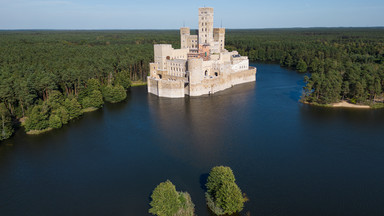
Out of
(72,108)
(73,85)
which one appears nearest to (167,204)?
(72,108)

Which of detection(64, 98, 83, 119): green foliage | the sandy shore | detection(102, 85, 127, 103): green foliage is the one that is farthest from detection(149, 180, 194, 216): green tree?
the sandy shore

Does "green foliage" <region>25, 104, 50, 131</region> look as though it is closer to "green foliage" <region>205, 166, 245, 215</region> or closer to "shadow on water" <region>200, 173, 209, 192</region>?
"shadow on water" <region>200, 173, 209, 192</region>

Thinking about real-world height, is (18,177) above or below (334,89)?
below

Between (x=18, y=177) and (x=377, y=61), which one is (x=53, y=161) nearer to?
(x=18, y=177)

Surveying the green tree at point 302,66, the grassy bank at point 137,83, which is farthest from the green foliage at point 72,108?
the green tree at point 302,66

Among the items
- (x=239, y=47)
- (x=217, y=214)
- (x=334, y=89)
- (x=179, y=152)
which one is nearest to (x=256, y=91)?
(x=334, y=89)

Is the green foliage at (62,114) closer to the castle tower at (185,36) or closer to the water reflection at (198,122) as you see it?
the water reflection at (198,122)

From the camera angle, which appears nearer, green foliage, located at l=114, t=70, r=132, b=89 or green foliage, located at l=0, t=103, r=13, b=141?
green foliage, located at l=0, t=103, r=13, b=141
